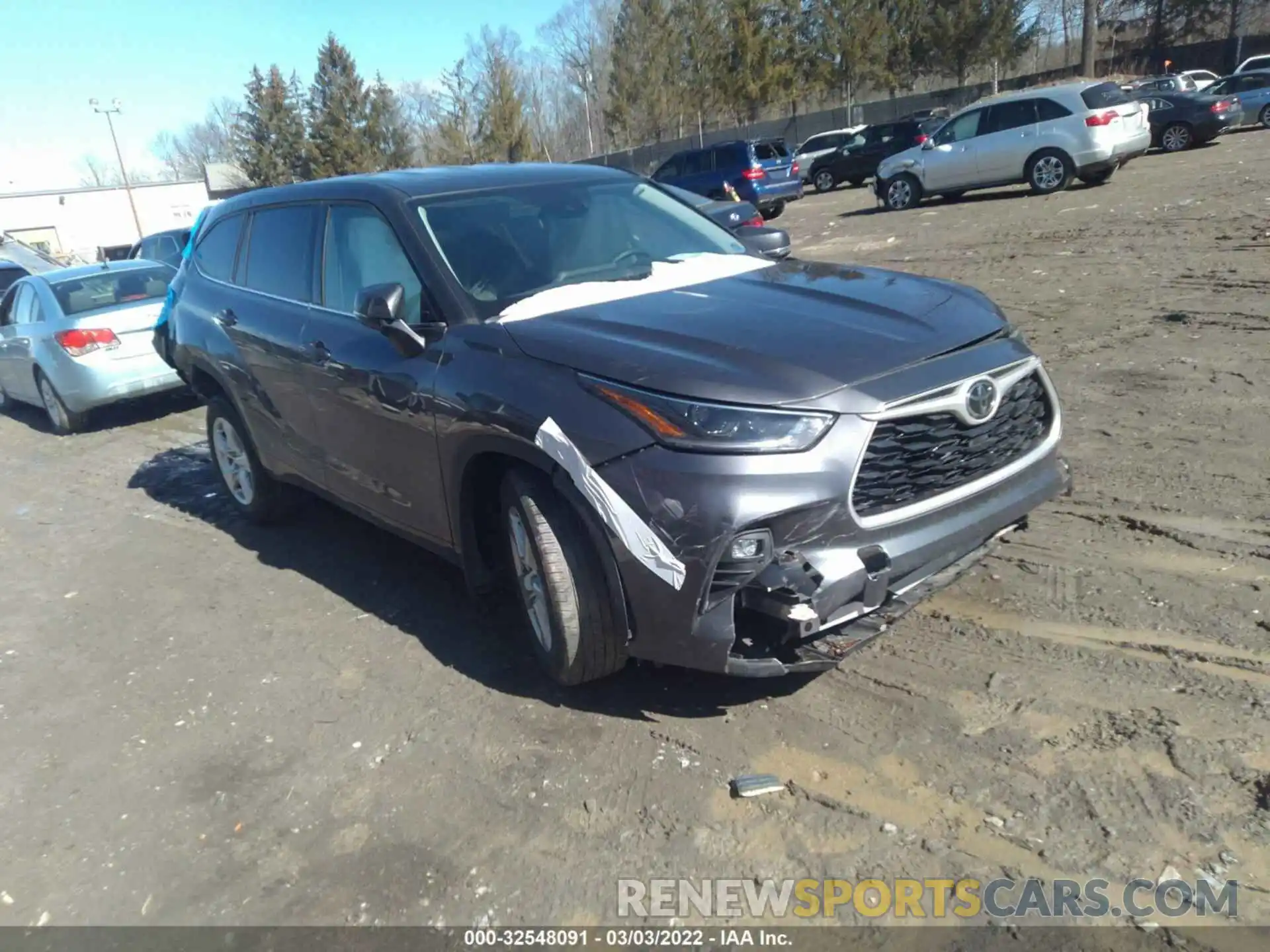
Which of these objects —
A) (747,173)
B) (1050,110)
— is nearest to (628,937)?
(1050,110)

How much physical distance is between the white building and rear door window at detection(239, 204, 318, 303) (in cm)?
6094

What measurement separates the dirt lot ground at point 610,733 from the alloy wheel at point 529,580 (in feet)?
1.02

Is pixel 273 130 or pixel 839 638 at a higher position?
pixel 273 130

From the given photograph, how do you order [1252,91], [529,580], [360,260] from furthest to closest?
[1252,91] → [360,260] → [529,580]

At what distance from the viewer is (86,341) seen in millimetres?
9250

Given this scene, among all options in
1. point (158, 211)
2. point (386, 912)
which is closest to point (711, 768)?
point (386, 912)

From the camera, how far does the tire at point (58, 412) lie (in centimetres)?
976

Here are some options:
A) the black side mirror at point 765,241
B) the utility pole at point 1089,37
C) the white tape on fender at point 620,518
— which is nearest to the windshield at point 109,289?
the black side mirror at point 765,241

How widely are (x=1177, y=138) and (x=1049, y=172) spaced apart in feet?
23.4

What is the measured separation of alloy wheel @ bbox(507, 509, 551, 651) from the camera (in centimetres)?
343

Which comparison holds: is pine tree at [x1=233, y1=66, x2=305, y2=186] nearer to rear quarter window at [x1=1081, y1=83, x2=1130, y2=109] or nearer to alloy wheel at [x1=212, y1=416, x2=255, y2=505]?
rear quarter window at [x1=1081, y1=83, x2=1130, y2=109]

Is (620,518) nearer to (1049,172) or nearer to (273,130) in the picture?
(1049,172)

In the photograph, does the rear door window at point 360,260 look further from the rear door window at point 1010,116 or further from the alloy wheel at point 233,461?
the rear door window at point 1010,116

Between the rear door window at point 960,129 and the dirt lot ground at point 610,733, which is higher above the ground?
the rear door window at point 960,129
